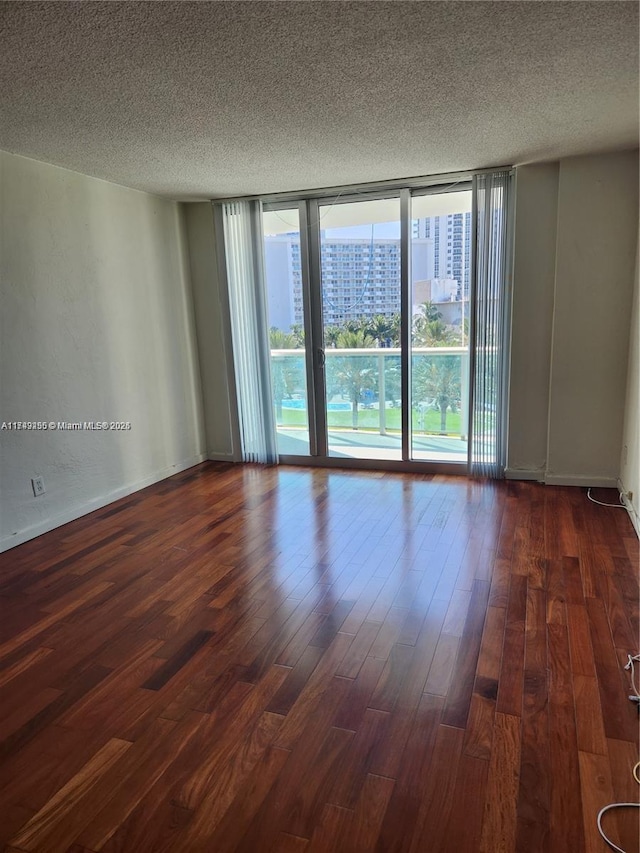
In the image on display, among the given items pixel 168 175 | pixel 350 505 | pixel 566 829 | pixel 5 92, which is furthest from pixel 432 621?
pixel 168 175

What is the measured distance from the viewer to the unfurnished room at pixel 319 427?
5.39 ft

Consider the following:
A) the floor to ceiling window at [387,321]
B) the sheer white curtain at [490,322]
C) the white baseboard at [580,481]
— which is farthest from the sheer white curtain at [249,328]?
the white baseboard at [580,481]

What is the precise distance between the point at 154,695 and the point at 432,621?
1.20 m

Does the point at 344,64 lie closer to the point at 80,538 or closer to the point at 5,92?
the point at 5,92

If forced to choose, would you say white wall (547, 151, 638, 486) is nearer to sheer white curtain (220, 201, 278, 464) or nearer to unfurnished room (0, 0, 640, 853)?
unfurnished room (0, 0, 640, 853)

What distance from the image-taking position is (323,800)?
153cm

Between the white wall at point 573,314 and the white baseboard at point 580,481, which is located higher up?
the white wall at point 573,314

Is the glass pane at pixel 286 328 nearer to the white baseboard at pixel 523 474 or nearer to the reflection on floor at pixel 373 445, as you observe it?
the reflection on floor at pixel 373 445

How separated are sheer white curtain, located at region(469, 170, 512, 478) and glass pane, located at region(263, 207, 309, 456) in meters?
1.53

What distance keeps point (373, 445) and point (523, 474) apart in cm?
132

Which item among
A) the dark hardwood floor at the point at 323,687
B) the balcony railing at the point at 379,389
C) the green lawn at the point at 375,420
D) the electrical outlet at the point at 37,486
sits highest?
A: the balcony railing at the point at 379,389

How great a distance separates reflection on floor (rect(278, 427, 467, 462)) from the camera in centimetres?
469

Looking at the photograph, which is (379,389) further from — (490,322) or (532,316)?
(532,316)

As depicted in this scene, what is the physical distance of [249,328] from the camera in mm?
4902
